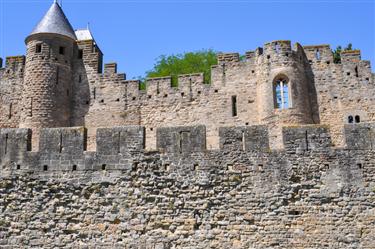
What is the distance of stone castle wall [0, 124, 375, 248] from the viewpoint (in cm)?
1050

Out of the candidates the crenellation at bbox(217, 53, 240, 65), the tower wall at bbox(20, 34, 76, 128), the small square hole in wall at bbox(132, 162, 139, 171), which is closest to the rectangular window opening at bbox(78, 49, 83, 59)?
the tower wall at bbox(20, 34, 76, 128)

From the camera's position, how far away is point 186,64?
3788 cm

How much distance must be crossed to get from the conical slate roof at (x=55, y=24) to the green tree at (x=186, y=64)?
1172 centimetres

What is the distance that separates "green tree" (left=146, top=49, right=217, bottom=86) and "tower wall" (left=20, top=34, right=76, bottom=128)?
1250 cm

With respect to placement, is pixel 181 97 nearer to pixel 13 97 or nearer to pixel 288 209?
pixel 13 97

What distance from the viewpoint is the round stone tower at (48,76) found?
24281mm

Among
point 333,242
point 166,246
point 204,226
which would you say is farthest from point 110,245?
point 333,242

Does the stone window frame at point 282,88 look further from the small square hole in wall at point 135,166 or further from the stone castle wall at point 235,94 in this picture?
the small square hole in wall at point 135,166

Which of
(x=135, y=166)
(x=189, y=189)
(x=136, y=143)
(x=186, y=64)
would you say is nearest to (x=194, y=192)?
(x=189, y=189)

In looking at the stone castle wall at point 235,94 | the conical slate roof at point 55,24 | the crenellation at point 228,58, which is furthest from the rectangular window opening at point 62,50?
the crenellation at point 228,58

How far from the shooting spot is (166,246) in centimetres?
1059

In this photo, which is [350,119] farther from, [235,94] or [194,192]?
[194,192]

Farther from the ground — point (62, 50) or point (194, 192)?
point (62, 50)

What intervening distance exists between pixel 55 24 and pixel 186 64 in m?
13.7
